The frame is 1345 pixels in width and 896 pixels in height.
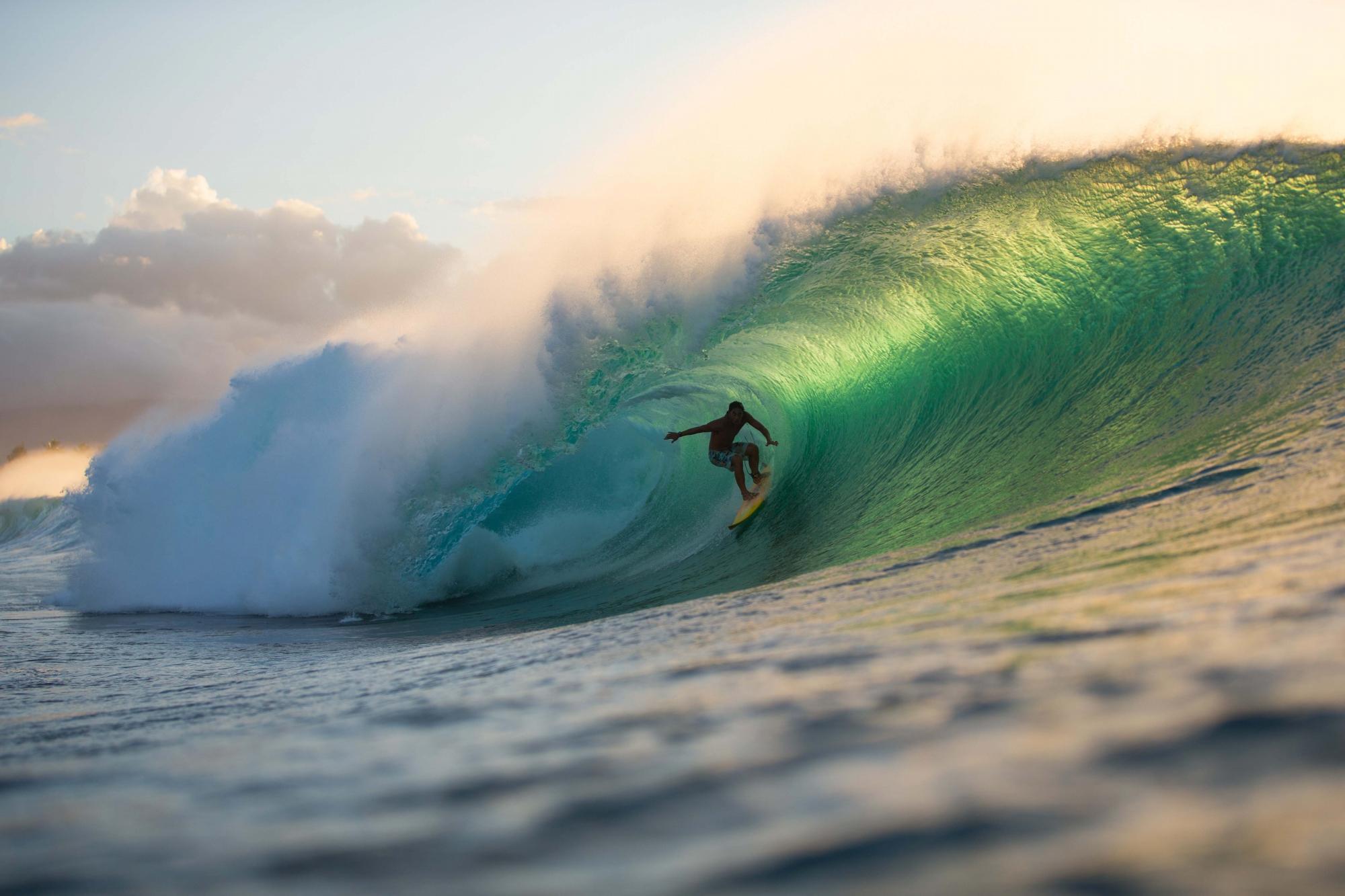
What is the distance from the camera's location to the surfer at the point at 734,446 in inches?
324

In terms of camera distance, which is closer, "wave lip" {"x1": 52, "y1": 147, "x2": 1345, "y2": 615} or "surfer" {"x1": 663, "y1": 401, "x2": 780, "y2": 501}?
"wave lip" {"x1": 52, "y1": 147, "x2": 1345, "y2": 615}

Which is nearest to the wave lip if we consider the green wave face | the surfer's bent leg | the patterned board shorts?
the green wave face

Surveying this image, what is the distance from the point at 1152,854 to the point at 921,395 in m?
8.00

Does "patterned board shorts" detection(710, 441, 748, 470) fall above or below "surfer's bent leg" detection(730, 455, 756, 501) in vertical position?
above

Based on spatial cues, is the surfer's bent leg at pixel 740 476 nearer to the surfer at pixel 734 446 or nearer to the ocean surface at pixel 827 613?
the surfer at pixel 734 446

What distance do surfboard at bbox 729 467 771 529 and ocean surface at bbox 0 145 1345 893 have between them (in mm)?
216

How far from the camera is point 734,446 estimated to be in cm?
853

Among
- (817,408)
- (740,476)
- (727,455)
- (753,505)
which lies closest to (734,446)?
(727,455)

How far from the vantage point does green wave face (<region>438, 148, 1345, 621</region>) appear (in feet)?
16.5

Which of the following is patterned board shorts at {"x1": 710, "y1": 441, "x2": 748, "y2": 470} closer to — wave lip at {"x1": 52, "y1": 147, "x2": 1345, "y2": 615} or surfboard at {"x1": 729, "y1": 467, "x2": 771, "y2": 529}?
surfboard at {"x1": 729, "y1": 467, "x2": 771, "y2": 529}

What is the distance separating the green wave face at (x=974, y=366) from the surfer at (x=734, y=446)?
0.36 metres

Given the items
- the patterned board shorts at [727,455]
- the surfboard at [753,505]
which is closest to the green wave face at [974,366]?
the surfboard at [753,505]

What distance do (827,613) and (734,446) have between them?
6.06 meters

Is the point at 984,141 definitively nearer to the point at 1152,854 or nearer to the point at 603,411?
the point at 603,411
